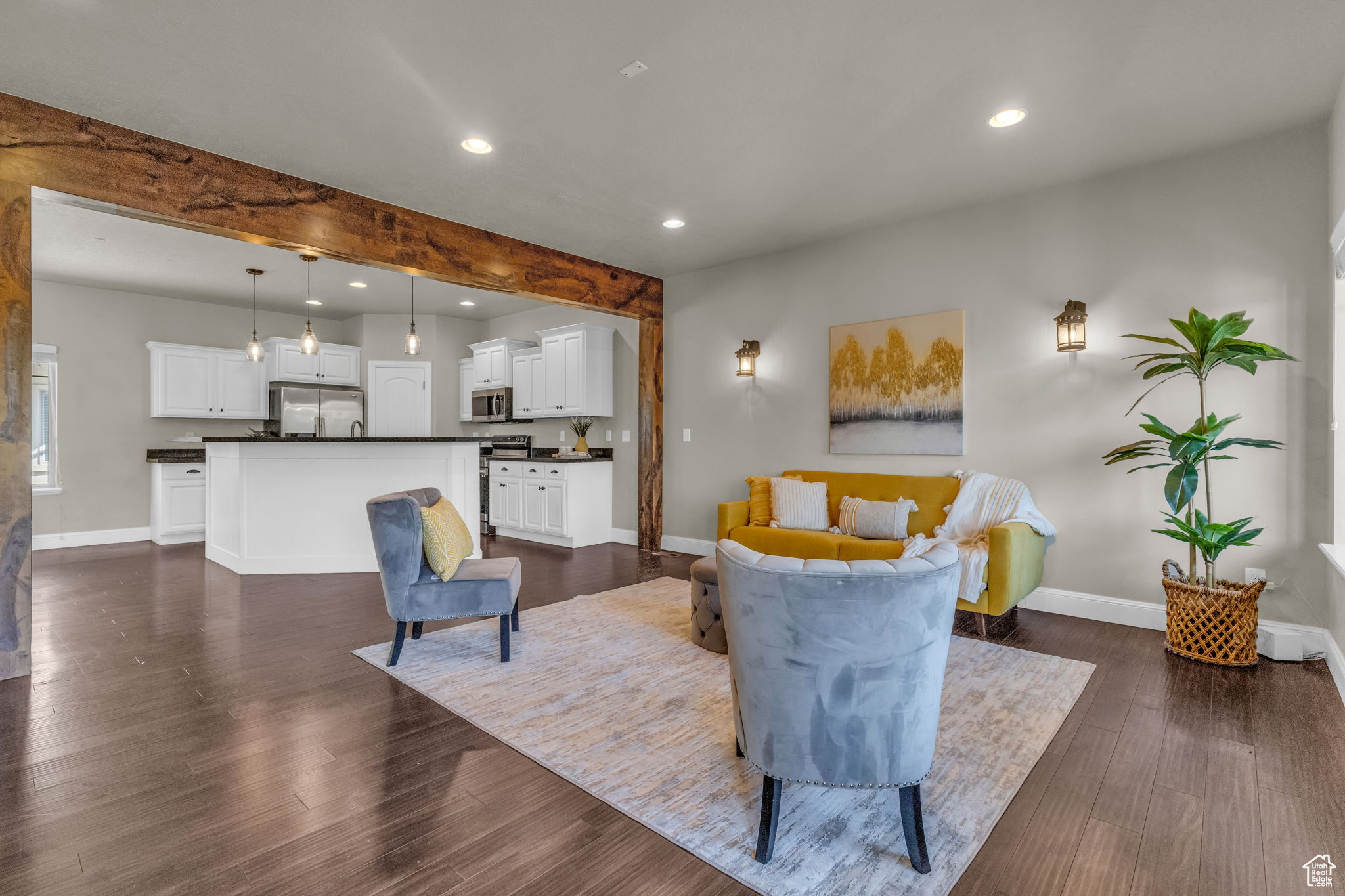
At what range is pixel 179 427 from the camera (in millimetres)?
7043

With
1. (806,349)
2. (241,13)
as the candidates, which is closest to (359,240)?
(241,13)

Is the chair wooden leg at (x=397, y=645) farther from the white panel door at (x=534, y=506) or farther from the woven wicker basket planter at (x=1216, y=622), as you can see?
the woven wicker basket planter at (x=1216, y=622)

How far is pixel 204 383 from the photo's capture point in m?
7.02

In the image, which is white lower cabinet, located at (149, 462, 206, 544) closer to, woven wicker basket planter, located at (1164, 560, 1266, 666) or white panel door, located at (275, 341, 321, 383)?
white panel door, located at (275, 341, 321, 383)

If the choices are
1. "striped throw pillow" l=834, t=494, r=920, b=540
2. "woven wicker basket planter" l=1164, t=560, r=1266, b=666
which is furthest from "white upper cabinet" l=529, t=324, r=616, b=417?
"woven wicker basket planter" l=1164, t=560, r=1266, b=666

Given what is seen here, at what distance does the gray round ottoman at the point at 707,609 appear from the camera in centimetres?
315

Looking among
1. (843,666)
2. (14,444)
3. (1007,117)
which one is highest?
(1007,117)

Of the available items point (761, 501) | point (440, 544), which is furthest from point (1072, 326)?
point (440, 544)

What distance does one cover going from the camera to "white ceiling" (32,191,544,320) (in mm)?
4844

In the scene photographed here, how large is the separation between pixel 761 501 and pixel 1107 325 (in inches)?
97.4

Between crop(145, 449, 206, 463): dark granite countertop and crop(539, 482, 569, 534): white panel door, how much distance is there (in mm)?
3645

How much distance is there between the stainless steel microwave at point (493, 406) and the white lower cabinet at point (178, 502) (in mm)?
2889

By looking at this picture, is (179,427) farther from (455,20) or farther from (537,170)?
(455,20)

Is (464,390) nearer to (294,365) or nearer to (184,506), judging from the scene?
(294,365)
